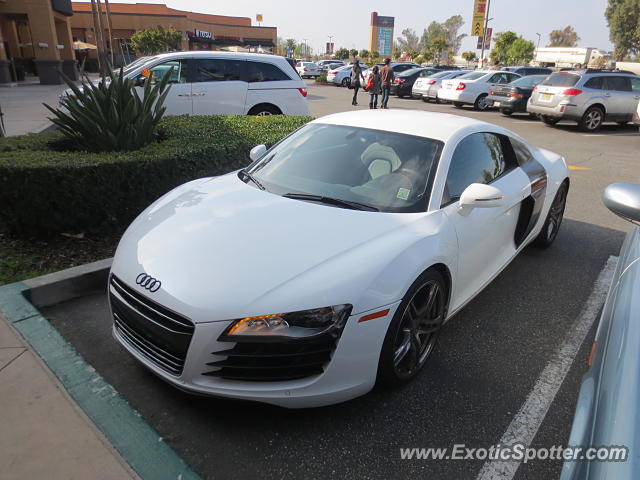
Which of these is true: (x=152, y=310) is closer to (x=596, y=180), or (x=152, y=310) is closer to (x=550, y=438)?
(x=550, y=438)

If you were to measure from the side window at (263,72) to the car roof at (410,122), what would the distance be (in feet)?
20.5

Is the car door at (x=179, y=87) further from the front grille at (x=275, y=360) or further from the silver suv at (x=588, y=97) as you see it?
the silver suv at (x=588, y=97)

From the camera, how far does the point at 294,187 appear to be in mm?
3203

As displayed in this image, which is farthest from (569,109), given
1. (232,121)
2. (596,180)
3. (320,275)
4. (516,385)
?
(320,275)

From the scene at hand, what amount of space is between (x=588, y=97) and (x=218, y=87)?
35.5ft

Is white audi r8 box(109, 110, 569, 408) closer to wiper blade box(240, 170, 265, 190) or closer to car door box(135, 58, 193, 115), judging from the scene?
wiper blade box(240, 170, 265, 190)

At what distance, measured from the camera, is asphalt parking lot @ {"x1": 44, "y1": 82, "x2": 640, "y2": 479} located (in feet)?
7.27

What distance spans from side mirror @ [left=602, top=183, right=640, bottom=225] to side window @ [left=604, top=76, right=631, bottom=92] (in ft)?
46.2

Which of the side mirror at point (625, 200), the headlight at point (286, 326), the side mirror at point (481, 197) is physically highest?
the side mirror at point (625, 200)

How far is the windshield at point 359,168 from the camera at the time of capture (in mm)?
3016

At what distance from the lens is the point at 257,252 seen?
2400 mm

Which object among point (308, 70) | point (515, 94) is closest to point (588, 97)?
point (515, 94)

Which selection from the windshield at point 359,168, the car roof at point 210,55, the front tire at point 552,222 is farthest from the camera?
the car roof at point 210,55

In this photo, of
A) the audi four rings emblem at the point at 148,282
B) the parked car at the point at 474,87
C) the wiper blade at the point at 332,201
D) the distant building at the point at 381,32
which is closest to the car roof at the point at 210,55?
the wiper blade at the point at 332,201
